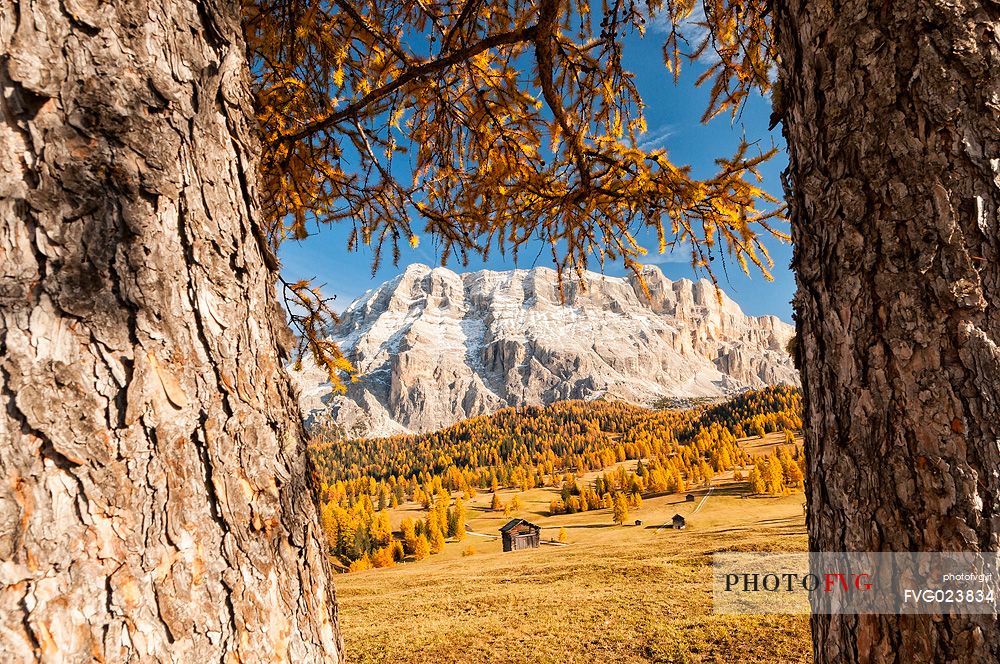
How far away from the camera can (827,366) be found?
127cm

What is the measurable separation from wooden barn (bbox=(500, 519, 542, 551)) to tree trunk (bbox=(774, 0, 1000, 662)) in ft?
154

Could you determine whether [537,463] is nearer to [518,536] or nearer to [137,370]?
[518,536]

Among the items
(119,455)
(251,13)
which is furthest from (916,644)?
(251,13)

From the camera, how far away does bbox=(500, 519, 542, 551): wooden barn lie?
4472cm

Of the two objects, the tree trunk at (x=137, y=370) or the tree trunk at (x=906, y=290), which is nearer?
the tree trunk at (x=137, y=370)

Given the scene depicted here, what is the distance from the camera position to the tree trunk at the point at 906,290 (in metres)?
1.04

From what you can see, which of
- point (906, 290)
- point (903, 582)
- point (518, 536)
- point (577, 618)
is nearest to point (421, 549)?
point (518, 536)

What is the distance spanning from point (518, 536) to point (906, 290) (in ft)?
157

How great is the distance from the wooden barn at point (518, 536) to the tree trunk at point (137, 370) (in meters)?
47.0

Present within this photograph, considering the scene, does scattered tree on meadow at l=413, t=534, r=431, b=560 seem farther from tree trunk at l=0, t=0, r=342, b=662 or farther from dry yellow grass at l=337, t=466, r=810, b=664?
tree trunk at l=0, t=0, r=342, b=662

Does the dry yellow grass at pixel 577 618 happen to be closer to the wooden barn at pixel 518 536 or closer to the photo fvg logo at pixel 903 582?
the photo fvg logo at pixel 903 582

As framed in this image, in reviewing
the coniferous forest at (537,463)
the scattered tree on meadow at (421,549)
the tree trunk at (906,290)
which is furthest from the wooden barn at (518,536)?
the tree trunk at (906,290)

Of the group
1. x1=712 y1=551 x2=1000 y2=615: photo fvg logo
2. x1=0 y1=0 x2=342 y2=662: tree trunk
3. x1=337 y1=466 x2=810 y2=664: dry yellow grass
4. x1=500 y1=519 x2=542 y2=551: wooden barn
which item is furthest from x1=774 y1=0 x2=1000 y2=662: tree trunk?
x1=500 y1=519 x2=542 y2=551: wooden barn

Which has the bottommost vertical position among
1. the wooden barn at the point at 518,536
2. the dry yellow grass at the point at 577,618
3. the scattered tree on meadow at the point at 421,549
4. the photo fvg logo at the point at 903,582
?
the scattered tree on meadow at the point at 421,549
